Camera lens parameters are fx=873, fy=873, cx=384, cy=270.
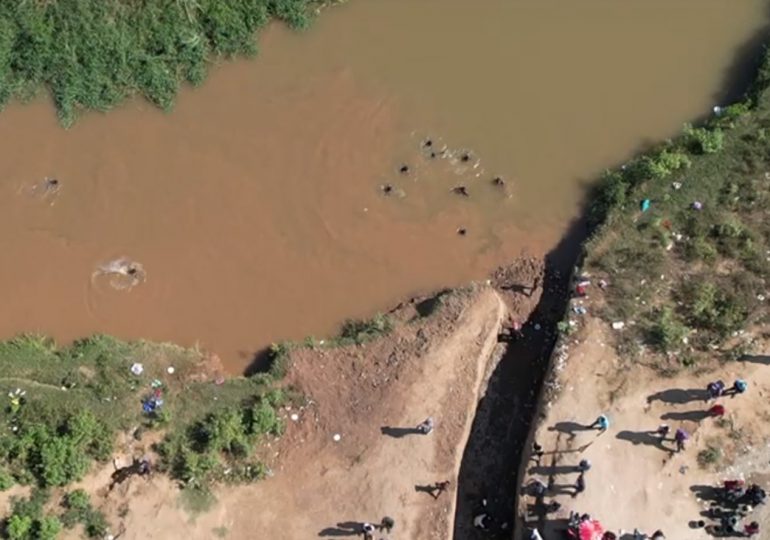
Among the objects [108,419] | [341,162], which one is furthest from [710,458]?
[108,419]

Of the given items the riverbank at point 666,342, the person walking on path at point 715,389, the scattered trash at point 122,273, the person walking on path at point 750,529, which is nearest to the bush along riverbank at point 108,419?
the scattered trash at point 122,273

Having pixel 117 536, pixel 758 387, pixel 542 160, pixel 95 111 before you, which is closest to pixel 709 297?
pixel 758 387

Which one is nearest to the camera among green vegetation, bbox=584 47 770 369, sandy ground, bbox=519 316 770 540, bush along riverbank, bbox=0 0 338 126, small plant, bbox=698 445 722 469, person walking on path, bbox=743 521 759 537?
person walking on path, bbox=743 521 759 537

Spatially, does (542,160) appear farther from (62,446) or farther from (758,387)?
(62,446)

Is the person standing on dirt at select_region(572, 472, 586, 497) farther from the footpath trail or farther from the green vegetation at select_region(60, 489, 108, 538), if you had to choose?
the green vegetation at select_region(60, 489, 108, 538)

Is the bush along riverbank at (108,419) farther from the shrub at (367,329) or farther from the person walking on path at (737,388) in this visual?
the person walking on path at (737,388)

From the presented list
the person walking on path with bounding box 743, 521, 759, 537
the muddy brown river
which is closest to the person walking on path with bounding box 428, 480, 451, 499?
the muddy brown river
